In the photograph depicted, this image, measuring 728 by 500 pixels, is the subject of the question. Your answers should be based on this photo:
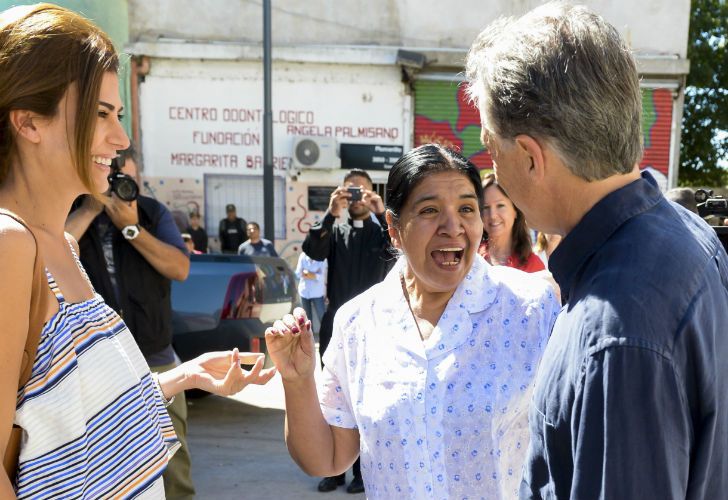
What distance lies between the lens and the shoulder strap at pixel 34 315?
1.32m

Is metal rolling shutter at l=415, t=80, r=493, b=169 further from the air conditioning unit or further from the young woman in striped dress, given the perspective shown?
the young woman in striped dress

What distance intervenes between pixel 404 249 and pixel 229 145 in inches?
530

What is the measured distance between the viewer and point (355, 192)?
5168mm

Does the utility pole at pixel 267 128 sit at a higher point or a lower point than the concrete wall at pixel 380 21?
lower

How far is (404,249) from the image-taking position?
2195 millimetres

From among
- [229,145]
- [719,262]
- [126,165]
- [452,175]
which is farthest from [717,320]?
[229,145]

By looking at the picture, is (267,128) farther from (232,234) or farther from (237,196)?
(237,196)

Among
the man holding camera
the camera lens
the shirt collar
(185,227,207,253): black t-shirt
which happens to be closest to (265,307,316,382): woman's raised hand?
the shirt collar

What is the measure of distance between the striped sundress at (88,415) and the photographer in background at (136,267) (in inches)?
70.2

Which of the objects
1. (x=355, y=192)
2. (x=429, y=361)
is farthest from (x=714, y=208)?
(x=429, y=361)

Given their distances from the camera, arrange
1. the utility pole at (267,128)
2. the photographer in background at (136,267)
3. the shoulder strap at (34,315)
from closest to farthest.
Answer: the shoulder strap at (34,315) < the photographer in background at (136,267) < the utility pole at (267,128)

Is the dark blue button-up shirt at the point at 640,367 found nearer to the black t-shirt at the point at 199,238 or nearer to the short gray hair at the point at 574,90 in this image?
the short gray hair at the point at 574,90

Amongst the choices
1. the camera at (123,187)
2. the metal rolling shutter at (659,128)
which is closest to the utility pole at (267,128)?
the metal rolling shutter at (659,128)

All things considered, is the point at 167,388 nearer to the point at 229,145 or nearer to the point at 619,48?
the point at 619,48
